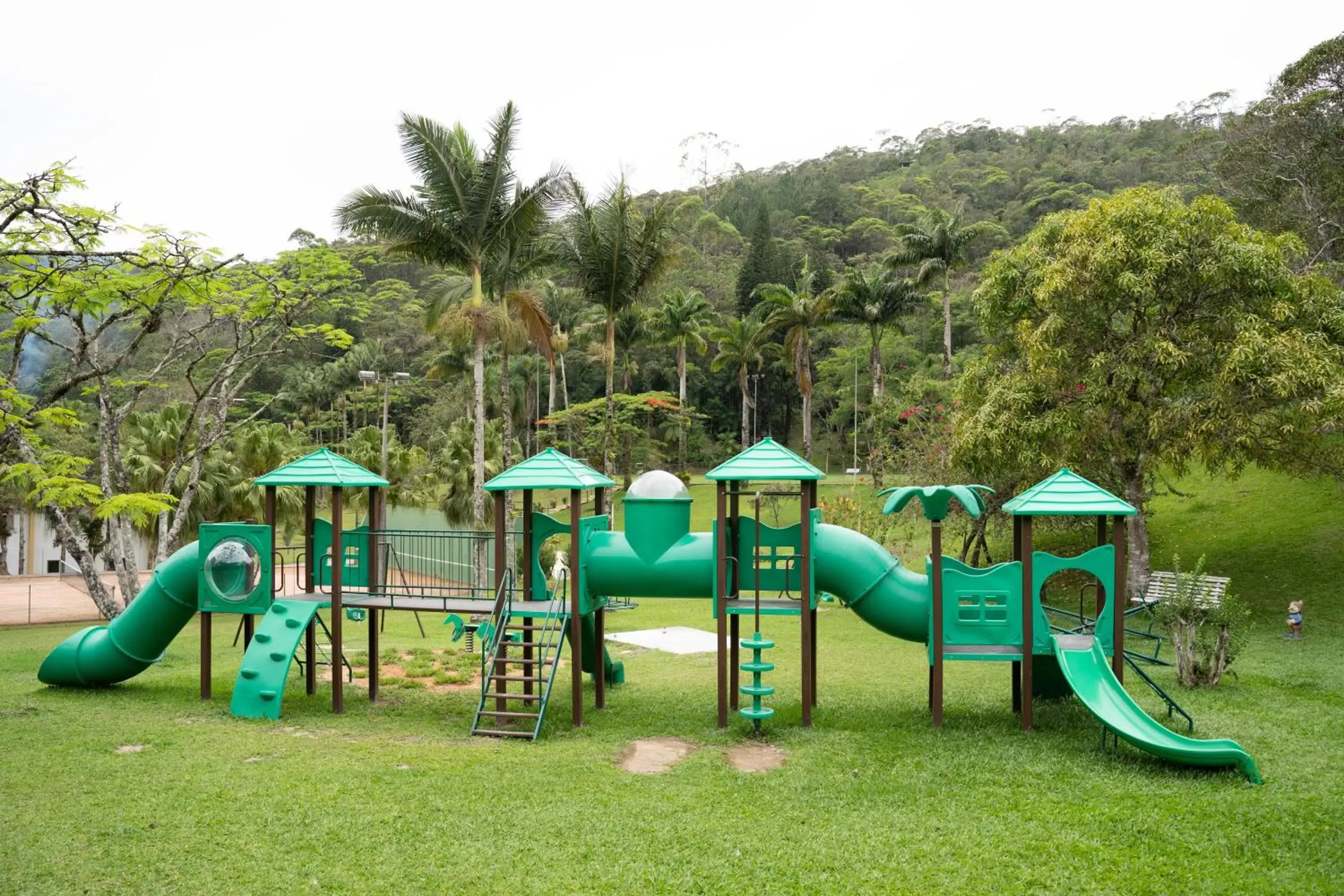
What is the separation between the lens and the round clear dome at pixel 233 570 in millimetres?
13898

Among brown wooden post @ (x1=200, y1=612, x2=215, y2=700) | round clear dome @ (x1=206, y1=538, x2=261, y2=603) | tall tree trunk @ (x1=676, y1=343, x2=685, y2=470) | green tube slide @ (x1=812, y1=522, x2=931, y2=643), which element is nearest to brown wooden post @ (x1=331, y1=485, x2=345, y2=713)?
round clear dome @ (x1=206, y1=538, x2=261, y2=603)

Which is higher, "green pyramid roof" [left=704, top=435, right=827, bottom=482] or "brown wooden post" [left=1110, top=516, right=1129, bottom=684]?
"green pyramid roof" [left=704, top=435, right=827, bottom=482]

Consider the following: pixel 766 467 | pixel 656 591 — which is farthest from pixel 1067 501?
pixel 656 591

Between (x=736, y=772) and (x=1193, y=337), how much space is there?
47.0ft

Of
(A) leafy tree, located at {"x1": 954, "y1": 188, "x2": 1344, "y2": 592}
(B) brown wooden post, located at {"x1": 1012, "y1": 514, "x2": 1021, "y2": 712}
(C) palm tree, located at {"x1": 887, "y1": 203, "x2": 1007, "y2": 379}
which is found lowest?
(B) brown wooden post, located at {"x1": 1012, "y1": 514, "x2": 1021, "y2": 712}

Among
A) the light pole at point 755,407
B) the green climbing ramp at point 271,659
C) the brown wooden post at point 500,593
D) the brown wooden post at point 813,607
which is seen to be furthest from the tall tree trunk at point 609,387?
the light pole at point 755,407

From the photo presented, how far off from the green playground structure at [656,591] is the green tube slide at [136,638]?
0.02m

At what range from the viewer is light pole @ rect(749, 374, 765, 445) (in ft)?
195

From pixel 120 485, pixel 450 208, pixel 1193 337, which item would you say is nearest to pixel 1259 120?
pixel 1193 337

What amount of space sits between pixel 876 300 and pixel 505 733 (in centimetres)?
3455

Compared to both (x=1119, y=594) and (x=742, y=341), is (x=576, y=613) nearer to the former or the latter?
(x=1119, y=594)

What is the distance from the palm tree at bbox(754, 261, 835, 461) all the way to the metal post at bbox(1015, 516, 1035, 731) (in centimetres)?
3260

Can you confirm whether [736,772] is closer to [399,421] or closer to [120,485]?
[120,485]

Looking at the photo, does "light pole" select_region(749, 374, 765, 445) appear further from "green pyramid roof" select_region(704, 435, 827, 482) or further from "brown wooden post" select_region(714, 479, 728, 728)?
"brown wooden post" select_region(714, 479, 728, 728)
